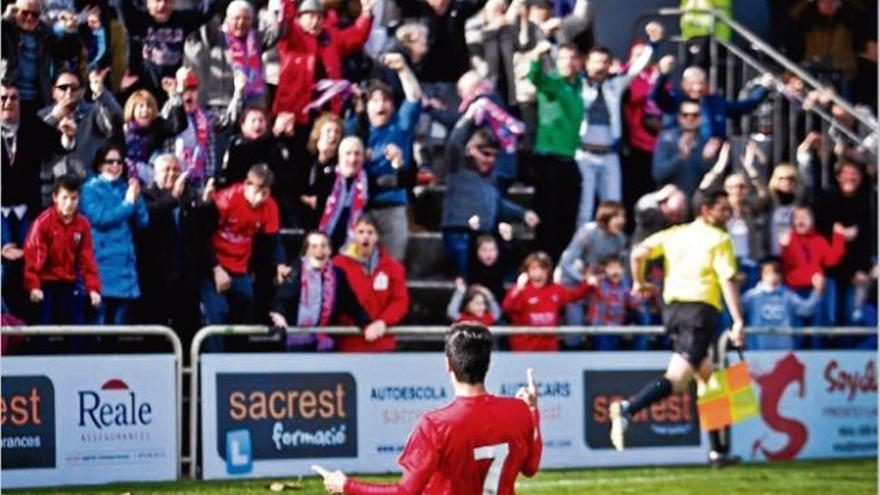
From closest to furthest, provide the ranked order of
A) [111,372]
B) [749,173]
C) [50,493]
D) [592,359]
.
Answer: [50,493] → [111,372] → [592,359] → [749,173]

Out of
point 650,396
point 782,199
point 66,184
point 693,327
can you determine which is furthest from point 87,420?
point 782,199

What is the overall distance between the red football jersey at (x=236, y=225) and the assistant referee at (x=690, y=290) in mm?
3208

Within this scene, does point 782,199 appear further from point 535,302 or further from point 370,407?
point 370,407

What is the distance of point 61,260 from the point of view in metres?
16.6

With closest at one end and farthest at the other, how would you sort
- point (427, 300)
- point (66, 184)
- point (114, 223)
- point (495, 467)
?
point (495, 467) → point (66, 184) → point (114, 223) → point (427, 300)

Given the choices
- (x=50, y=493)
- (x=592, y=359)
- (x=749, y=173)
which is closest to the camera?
(x=50, y=493)

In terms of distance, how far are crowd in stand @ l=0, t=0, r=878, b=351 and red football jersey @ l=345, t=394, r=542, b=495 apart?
7.37 metres

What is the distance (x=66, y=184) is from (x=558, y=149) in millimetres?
5711

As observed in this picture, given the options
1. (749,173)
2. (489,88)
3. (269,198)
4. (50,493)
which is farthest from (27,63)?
(749,173)

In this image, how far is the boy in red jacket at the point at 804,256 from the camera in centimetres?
2197

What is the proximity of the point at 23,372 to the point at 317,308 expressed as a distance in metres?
2.84

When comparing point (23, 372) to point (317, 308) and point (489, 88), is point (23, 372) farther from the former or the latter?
point (489, 88)

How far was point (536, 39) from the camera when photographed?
20.6m

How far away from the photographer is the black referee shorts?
59.9 ft
